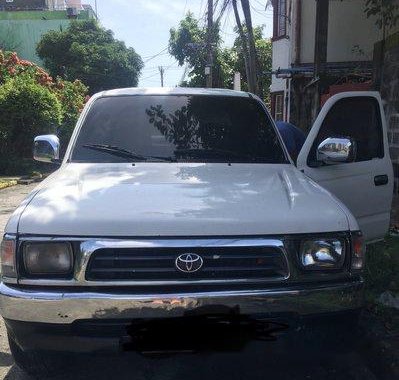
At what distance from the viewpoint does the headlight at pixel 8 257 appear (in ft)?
9.05

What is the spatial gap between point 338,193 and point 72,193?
88.8 inches

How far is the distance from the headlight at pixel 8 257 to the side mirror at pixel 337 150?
228 cm

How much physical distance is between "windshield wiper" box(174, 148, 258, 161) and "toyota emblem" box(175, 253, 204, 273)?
1385 millimetres

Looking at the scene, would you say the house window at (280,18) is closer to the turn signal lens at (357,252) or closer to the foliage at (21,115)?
the foliage at (21,115)

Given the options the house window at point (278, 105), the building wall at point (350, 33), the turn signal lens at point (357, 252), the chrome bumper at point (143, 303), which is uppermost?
the building wall at point (350, 33)

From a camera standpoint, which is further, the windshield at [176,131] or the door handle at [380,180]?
the door handle at [380,180]

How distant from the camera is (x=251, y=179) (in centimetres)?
349

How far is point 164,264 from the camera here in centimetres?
270

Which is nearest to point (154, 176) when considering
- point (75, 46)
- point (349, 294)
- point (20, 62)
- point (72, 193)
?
point (72, 193)

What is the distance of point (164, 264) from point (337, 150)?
71.2 inches

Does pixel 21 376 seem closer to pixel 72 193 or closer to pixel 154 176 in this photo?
pixel 72 193

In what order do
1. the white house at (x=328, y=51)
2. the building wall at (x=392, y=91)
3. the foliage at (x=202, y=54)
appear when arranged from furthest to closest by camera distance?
the foliage at (x=202, y=54) → the white house at (x=328, y=51) → the building wall at (x=392, y=91)

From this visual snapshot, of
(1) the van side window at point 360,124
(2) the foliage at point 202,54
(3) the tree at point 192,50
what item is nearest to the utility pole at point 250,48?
(1) the van side window at point 360,124

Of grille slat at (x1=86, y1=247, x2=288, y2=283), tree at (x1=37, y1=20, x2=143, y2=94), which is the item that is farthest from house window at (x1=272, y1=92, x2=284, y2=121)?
tree at (x1=37, y1=20, x2=143, y2=94)
